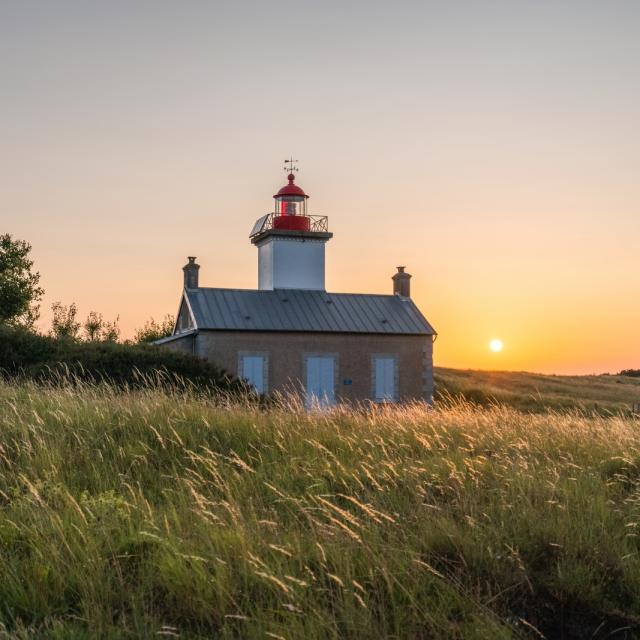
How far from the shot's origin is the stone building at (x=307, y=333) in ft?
107

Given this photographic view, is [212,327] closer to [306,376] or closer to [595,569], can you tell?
[306,376]

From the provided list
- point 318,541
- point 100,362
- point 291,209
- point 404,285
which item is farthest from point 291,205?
point 318,541

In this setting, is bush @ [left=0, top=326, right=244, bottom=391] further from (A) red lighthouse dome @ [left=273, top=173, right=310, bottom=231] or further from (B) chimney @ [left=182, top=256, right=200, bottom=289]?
(A) red lighthouse dome @ [left=273, top=173, right=310, bottom=231]

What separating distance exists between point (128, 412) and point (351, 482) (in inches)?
124

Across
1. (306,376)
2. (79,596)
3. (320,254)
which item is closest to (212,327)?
(306,376)

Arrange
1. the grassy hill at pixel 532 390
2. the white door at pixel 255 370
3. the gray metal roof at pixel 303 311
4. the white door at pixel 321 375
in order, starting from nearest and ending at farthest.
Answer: the white door at pixel 255 370
the gray metal roof at pixel 303 311
the white door at pixel 321 375
the grassy hill at pixel 532 390

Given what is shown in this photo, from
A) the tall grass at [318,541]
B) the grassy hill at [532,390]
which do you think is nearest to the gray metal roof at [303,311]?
the grassy hill at [532,390]

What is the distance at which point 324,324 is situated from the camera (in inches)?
1331

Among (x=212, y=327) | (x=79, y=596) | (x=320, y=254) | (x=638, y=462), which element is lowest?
(x=79, y=596)

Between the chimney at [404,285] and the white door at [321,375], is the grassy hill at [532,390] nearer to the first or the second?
the chimney at [404,285]

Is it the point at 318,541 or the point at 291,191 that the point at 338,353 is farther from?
the point at 318,541

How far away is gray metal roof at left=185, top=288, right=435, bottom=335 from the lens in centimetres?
3306

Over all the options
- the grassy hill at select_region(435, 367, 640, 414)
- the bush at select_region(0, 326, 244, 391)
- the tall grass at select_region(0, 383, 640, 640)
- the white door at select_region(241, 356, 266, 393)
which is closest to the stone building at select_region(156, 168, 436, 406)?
the white door at select_region(241, 356, 266, 393)

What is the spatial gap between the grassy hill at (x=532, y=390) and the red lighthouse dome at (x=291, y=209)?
1102cm
